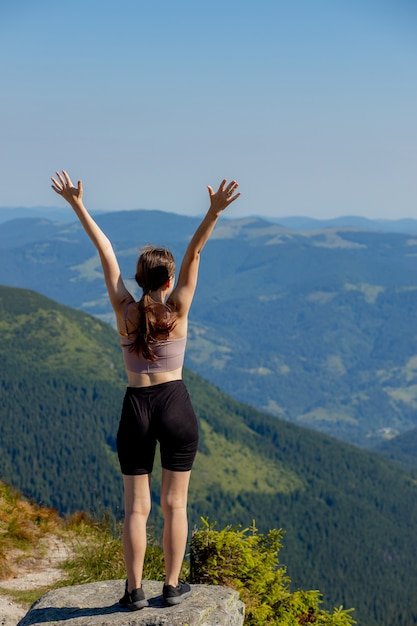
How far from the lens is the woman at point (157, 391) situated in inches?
343

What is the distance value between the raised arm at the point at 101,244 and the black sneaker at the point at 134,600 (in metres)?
3.49

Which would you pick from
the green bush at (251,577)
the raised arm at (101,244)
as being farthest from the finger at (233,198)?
the green bush at (251,577)

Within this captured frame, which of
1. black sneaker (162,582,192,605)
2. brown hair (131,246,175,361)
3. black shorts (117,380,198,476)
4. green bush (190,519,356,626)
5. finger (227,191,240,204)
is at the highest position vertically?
finger (227,191,240,204)

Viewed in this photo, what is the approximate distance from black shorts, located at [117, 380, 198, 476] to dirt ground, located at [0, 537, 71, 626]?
377 cm

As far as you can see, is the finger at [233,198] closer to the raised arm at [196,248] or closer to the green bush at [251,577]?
the raised arm at [196,248]

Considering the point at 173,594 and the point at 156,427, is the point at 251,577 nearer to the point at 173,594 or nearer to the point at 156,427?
the point at 173,594

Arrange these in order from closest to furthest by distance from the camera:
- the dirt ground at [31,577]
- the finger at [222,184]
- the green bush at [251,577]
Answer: the finger at [222,184]
the green bush at [251,577]
the dirt ground at [31,577]

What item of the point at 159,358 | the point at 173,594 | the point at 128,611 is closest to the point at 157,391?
the point at 159,358

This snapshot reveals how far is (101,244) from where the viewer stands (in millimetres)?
9070

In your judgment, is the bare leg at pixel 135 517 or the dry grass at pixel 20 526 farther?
the dry grass at pixel 20 526

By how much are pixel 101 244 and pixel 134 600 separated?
4434mm

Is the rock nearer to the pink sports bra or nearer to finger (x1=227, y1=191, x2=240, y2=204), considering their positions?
the pink sports bra

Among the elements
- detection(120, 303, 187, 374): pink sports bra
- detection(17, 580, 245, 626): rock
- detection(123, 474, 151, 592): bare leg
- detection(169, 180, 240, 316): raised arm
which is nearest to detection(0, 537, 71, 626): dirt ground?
detection(17, 580, 245, 626): rock

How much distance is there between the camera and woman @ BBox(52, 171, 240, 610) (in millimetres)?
8703
